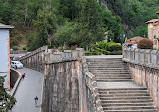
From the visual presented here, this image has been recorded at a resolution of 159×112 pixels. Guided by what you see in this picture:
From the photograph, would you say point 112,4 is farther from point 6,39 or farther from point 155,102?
point 155,102

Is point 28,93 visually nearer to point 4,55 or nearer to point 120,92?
point 4,55

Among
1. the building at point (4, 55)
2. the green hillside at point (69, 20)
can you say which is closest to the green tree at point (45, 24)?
the green hillside at point (69, 20)

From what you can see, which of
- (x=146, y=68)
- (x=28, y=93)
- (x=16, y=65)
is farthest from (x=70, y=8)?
(x=146, y=68)

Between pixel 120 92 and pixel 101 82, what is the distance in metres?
2.57

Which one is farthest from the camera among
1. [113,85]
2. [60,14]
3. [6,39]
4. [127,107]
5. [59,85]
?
[60,14]

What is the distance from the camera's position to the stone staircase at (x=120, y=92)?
15898mm

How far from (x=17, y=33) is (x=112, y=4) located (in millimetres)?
37840

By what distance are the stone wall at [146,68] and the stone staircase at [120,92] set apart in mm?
436

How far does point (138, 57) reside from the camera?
1844cm

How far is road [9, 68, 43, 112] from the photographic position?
86.1 ft

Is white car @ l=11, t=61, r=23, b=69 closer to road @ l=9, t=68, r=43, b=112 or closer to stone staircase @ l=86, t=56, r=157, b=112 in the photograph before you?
road @ l=9, t=68, r=43, b=112

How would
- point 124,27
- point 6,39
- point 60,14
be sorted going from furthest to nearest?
1. point 124,27
2. point 60,14
3. point 6,39

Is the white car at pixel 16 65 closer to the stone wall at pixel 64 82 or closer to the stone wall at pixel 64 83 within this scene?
the stone wall at pixel 64 82

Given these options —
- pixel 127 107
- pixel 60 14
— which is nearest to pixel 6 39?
pixel 127 107
